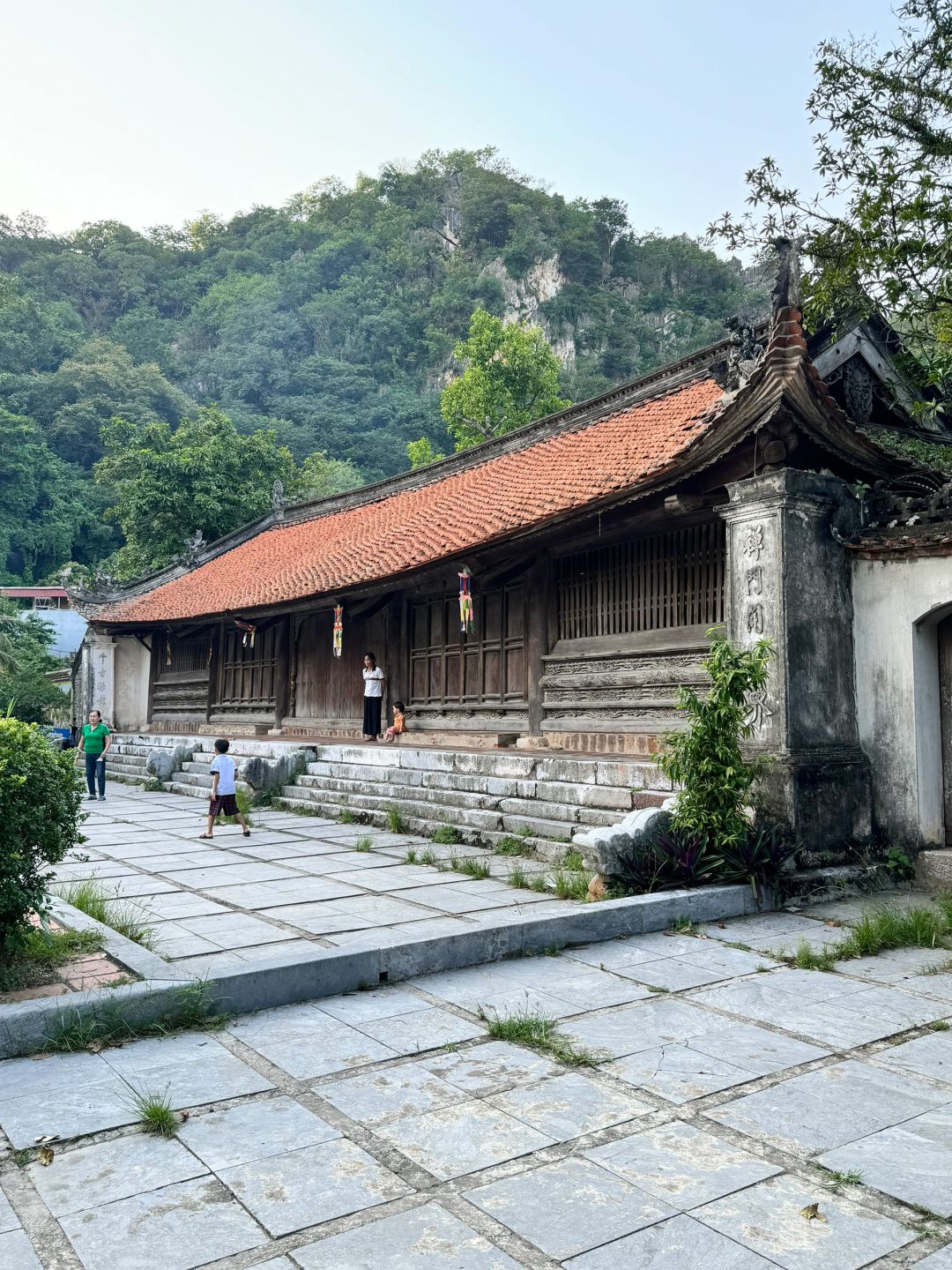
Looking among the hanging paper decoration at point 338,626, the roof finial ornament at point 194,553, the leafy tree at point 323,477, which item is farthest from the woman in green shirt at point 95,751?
the leafy tree at point 323,477

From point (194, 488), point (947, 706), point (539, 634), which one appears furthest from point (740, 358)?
point (194, 488)

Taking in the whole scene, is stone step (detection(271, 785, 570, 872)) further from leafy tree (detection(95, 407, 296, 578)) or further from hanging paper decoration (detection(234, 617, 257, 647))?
leafy tree (detection(95, 407, 296, 578))

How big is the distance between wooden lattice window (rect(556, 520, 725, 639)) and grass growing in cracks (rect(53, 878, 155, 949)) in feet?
17.2

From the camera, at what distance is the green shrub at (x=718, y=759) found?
634cm

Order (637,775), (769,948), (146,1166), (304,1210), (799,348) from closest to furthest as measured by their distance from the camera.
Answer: (304,1210)
(146,1166)
(769,948)
(799,348)
(637,775)

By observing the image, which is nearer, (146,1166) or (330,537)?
(146,1166)

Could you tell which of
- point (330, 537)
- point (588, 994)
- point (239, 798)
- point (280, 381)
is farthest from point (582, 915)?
point (280, 381)

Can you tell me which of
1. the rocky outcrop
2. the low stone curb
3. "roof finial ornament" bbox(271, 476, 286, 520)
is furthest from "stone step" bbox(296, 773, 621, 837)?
the rocky outcrop

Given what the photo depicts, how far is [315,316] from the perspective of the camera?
61688 millimetres

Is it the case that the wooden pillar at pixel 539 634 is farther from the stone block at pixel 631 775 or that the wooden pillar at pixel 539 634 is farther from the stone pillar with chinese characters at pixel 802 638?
the stone pillar with chinese characters at pixel 802 638

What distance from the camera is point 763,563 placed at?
7.07 metres

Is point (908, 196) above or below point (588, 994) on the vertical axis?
above

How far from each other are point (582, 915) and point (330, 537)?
43.3 ft

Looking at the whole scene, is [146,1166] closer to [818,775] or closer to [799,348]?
[818,775]
